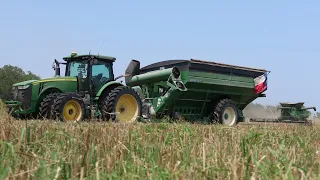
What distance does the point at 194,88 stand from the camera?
38.1ft

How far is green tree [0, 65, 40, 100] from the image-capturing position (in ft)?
127

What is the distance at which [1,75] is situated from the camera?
39.5 m

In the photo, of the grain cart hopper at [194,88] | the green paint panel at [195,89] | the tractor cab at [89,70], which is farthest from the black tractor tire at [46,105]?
the green paint panel at [195,89]

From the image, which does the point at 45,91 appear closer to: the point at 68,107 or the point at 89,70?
the point at 68,107

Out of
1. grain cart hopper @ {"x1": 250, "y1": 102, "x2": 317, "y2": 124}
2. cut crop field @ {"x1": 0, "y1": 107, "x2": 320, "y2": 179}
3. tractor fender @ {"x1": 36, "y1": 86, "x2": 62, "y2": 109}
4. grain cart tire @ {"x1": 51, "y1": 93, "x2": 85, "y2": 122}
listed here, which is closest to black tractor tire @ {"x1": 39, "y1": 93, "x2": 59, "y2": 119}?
grain cart tire @ {"x1": 51, "y1": 93, "x2": 85, "y2": 122}

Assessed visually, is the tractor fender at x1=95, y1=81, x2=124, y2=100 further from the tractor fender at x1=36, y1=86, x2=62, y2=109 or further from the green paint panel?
the green paint panel

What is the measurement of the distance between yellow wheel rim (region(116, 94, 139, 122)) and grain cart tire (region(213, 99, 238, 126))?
2.97 m

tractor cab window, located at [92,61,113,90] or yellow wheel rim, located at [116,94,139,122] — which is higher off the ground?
tractor cab window, located at [92,61,113,90]

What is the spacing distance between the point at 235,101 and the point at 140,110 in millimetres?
4251

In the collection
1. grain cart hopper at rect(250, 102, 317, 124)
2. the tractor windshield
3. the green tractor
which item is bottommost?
grain cart hopper at rect(250, 102, 317, 124)

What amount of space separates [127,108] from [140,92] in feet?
4.54

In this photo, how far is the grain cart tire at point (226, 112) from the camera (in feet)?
40.8

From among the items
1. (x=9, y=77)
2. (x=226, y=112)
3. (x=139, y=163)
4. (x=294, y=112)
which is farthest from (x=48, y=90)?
(x=9, y=77)

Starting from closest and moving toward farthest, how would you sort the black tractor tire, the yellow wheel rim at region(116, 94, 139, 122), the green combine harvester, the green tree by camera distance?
the black tractor tire < the green combine harvester < the yellow wheel rim at region(116, 94, 139, 122) < the green tree
